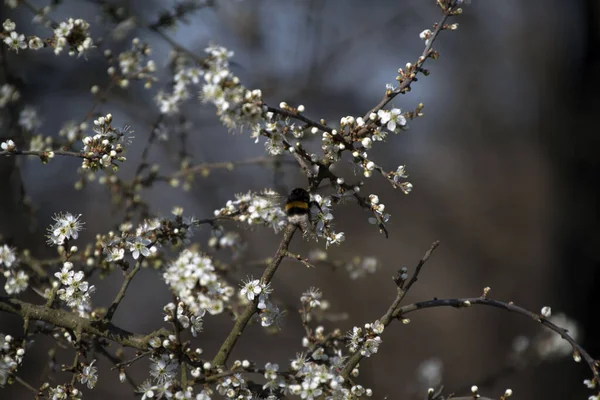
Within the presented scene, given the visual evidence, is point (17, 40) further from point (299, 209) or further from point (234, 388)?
point (234, 388)

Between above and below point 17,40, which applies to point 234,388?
below

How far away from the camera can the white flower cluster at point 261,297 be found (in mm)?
1858

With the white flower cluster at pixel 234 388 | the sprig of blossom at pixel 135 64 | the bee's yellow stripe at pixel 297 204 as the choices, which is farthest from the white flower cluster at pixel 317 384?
the sprig of blossom at pixel 135 64

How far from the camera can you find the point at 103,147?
1908 millimetres

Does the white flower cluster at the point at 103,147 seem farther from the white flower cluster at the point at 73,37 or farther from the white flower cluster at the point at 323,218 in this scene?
the white flower cluster at the point at 323,218

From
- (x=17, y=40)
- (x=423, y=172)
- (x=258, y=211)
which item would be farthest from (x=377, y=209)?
(x=423, y=172)

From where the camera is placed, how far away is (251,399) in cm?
182

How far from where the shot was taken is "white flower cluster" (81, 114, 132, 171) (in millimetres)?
1894

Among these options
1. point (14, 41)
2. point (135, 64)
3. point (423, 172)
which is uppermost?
point (423, 172)

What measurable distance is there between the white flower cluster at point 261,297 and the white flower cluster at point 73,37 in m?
1.10

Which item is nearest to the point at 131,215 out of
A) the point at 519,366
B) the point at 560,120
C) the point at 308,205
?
the point at 308,205

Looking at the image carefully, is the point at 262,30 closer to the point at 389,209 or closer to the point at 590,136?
the point at 590,136

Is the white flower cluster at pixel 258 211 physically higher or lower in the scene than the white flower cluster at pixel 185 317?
higher

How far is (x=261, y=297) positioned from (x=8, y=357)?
2.57 ft
